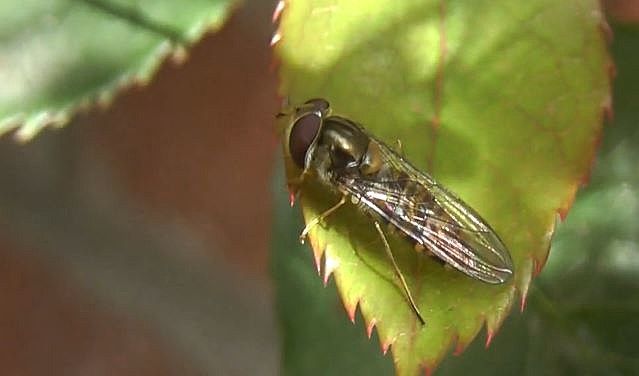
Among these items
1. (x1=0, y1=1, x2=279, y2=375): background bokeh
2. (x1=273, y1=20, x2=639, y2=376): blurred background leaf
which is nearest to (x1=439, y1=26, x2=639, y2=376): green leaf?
(x1=273, y1=20, x2=639, y2=376): blurred background leaf

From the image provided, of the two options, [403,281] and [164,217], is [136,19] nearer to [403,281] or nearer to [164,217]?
[403,281]

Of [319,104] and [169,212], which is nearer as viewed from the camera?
[319,104]

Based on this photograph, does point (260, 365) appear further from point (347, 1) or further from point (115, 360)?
point (347, 1)

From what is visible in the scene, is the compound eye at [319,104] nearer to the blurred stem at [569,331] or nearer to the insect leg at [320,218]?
the insect leg at [320,218]

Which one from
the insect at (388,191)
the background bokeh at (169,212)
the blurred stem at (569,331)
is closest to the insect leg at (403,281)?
the insect at (388,191)

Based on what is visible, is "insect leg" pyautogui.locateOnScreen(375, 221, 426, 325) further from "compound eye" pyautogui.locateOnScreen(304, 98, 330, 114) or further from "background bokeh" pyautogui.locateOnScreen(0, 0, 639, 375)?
"background bokeh" pyautogui.locateOnScreen(0, 0, 639, 375)

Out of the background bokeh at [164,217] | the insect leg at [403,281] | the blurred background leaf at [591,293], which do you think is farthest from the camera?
the background bokeh at [164,217]

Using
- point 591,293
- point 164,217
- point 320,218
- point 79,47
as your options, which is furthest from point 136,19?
point 164,217
